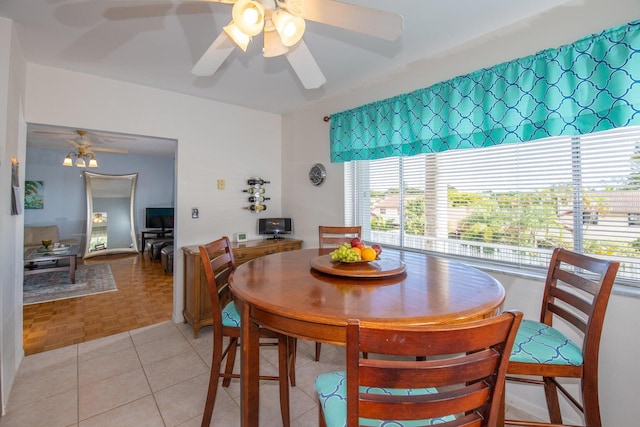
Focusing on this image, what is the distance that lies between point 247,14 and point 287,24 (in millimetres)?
163

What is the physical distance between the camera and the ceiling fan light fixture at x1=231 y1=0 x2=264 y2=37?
42.4 inches

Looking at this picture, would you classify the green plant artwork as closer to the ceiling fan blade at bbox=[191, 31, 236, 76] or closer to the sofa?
the sofa

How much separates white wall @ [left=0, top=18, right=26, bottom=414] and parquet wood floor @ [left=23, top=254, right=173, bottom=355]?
539 mm

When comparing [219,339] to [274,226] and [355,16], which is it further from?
[274,226]

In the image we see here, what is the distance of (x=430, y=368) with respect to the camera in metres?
0.66

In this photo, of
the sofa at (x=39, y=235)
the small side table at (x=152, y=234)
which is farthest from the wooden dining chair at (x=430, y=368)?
the small side table at (x=152, y=234)

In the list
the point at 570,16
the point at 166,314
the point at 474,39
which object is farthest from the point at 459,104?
the point at 166,314

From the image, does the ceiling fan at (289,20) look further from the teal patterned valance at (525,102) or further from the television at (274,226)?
the television at (274,226)

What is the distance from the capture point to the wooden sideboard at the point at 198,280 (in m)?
2.62

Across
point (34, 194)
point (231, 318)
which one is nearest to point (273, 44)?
point (231, 318)

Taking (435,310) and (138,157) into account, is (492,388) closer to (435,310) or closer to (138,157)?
(435,310)

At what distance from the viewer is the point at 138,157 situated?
6688mm

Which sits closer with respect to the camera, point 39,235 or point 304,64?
point 304,64

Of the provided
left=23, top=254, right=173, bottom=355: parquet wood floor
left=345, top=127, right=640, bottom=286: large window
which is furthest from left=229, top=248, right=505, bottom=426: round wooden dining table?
left=23, top=254, right=173, bottom=355: parquet wood floor
